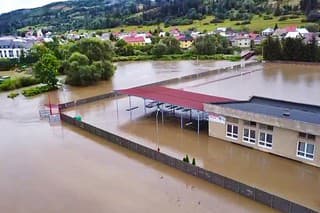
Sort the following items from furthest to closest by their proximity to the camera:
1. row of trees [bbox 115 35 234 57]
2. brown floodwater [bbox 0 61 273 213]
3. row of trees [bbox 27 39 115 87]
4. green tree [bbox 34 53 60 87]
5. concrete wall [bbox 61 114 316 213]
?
1. row of trees [bbox 115 35 234 57]
2. row of trees [bbox 27 39 115 87]
3. green tree [bbox 34 53 60 87]
4. brown floodwater [bbox 0 61 273 213]
5. concrete wall [bbox 61 114 316 213]

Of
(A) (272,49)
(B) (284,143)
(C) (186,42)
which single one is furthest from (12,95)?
(C) (186,42)

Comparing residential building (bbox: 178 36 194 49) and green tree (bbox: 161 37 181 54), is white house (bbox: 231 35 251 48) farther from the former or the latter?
green tree (bbox: 161 37 181 54)

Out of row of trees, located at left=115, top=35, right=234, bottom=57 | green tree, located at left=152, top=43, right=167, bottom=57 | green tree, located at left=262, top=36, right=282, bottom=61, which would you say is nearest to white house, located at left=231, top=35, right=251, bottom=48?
row of trees, located at left=115, top=35, right=234, bottom=57

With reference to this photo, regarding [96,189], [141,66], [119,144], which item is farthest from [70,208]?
[141,66]

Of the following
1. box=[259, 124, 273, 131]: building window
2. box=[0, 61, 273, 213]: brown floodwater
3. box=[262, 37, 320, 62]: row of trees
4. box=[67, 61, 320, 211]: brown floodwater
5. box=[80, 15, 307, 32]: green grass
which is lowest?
box=[0, 61, 273, 213]: brown floodwater

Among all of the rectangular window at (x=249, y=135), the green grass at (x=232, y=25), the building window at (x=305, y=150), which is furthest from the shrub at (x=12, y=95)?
the green grass at (x=232, y=25)

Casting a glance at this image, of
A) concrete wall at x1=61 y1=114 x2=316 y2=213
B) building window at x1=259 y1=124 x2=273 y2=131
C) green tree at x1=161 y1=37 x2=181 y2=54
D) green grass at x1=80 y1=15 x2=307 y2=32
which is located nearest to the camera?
concrete wall at x1=61 y1=114 x2=316 y2=213

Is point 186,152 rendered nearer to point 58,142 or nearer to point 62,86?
point 58,142

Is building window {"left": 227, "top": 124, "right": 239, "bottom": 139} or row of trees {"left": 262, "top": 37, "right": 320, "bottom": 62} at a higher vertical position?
row of trees {"left": 262, "top": 37, "right": 320, "bottom": 62}
